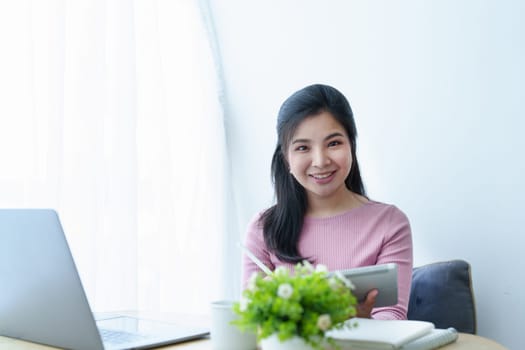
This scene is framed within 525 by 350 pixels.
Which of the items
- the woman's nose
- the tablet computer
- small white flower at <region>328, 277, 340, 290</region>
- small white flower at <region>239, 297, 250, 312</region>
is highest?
the woman's nose

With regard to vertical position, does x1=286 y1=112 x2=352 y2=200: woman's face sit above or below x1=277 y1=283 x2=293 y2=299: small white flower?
above

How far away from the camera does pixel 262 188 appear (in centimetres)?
238

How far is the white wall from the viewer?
1.56 metres

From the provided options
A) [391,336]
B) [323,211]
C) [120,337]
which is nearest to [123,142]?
[323,211]

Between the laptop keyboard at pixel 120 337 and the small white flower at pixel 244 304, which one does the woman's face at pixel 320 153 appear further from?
the small white flower at pixel 244 304

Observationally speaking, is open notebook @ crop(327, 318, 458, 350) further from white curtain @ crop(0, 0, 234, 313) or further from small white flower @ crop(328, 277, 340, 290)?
white curtain @ crop(0, 0, 234, 313)

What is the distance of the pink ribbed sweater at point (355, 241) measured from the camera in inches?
57.4

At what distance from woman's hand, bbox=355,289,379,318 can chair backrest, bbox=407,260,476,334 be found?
517 mm

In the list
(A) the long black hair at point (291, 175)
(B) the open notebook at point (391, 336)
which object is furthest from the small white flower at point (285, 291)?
(A) the long black hair at point (291, 175)

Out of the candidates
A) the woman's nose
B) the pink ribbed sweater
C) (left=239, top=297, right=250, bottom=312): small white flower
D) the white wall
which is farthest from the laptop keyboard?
the white wall

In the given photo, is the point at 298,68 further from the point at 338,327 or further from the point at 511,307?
the point at 338,327

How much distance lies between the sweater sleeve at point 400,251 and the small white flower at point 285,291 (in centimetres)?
70

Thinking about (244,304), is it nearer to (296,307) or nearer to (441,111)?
(296,307)

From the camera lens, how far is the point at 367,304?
0.99 m
